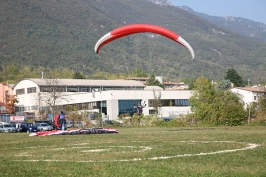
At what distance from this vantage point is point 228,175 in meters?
10.7

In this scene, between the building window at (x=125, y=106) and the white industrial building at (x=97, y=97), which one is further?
the building window at (x=125, y=106)

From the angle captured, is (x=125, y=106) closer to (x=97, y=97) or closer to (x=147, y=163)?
(x=97, y=97)

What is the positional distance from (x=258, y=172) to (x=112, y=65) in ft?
604

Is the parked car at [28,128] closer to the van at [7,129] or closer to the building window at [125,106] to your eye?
the van at [7,129]

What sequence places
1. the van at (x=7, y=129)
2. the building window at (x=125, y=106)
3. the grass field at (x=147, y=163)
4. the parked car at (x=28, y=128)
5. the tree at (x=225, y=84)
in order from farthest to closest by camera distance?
the tree at (x=225, y=84) < the building window at (x=125, y=106) < the van at (x=7, y=129) < the parked car at (x=28, y=128) < the grass field at (x=147, y=163)

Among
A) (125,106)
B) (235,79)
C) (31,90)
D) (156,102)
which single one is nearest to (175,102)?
(125,106)

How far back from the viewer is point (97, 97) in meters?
78.6

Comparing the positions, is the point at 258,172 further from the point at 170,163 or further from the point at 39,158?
the point at 39,158

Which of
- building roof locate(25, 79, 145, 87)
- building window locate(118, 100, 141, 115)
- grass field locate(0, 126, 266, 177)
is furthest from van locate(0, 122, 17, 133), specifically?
building roof locate(25, 79, 145, 87)

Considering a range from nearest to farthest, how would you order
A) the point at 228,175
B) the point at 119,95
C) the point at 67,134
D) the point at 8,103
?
the point at 228,175, the point at 67,134, the point at 119,95, the point at 8,103

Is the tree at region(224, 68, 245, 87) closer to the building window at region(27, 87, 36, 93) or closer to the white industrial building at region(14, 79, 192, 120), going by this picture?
the white industrial building at region(14, 79, 192, 120)

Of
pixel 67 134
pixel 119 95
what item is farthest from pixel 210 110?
pixel 119 95

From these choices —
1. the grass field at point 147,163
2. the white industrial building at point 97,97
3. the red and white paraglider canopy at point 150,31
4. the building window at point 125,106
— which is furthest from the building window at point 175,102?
the grass field at point 147,163

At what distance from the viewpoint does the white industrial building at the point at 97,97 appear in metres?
76.2
